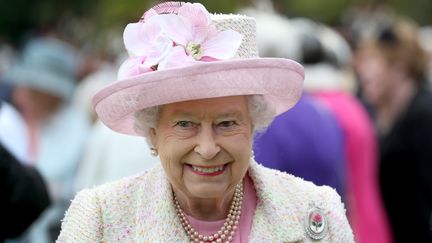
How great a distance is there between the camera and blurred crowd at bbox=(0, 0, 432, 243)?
5562mm

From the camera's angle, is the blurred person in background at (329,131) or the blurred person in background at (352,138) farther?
the blurred person in background at (352,138)

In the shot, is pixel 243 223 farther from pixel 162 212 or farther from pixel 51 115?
pixel 51 115

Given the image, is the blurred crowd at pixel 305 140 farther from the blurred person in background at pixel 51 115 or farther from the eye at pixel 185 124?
the eye at pixel 185 124

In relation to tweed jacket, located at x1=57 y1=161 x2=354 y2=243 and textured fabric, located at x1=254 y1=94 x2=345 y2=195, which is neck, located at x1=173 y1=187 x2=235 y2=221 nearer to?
tweed jacket, located at x1=57 y1=161 x2=354 y2=243

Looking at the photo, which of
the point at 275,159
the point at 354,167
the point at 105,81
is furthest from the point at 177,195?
the point at 105,81

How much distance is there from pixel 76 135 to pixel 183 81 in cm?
473

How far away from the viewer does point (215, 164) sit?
3.51 meters

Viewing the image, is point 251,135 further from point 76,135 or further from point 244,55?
point 76,135

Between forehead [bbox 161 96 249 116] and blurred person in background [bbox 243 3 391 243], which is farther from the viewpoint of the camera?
blurred person in background [bbox 243 3 391 243]

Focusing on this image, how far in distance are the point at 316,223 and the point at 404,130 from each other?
431cm

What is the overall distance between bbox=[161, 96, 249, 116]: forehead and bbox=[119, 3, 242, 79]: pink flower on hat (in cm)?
13

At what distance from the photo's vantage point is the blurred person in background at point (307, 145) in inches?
218

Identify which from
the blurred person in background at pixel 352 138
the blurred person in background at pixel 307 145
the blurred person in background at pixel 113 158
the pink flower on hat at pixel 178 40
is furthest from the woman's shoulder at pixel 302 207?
the blurred person in background at pixel 352 138

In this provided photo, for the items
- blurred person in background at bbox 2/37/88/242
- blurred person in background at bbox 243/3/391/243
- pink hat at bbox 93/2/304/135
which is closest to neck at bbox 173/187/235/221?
pink hat at bbox 93/2/304/135
